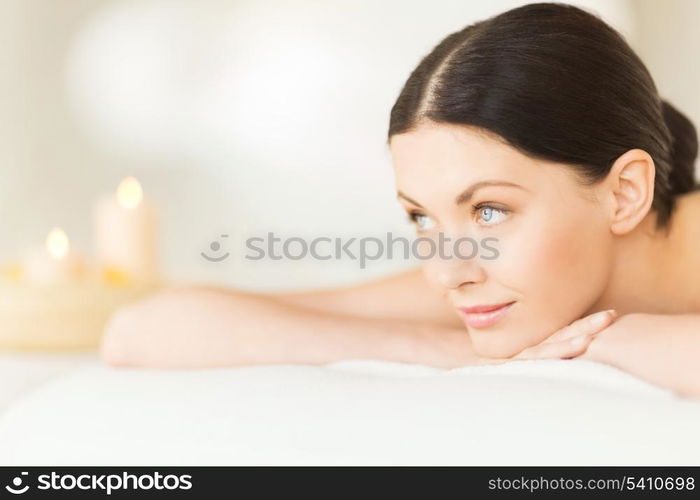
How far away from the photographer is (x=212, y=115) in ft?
A: 11.2

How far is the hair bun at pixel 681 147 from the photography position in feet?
4.89

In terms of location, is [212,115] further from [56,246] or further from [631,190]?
[631,190]

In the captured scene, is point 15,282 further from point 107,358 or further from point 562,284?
point 562,284

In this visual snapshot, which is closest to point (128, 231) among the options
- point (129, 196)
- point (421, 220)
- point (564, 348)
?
point (129, 196)

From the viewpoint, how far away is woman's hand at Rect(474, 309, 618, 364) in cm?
112

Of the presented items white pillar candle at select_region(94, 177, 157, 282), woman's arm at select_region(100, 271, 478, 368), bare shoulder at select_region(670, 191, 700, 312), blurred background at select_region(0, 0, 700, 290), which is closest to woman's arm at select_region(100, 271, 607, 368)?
woman's arm at select_region(100, 271, 478, 368)

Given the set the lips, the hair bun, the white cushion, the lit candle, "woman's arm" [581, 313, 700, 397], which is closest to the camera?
the white cushion

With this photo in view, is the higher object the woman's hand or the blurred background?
the blurred background

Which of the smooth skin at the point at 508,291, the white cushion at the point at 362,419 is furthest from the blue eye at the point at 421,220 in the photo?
the white cushion at the point at 362,419

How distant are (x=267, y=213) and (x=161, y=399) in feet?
7.69

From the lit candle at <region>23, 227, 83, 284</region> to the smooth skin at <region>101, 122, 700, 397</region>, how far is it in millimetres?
346

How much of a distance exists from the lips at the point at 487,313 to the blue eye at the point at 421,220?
12 cm

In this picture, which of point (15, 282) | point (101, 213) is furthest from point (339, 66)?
point (15, 282)

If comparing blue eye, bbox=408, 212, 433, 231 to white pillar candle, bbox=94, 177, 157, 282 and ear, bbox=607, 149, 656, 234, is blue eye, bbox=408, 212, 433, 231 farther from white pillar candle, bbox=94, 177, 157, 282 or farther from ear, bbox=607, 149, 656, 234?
white pillar candle, bbox=94, 177, 157, 282
